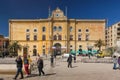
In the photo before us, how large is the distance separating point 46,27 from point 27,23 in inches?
288

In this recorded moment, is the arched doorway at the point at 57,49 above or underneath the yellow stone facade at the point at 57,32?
underneath

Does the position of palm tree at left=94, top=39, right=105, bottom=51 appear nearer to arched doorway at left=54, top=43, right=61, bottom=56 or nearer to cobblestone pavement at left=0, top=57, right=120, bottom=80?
arched doorway at left=54, top=43, right=61, bottom=56

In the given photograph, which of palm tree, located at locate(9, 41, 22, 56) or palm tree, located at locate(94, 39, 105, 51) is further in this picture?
palm tree, located at locate(9, 41, 22, 56)

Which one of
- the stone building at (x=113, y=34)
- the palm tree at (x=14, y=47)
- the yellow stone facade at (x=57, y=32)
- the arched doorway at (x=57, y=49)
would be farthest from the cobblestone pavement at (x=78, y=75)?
the stone building at (x=113, y=34)

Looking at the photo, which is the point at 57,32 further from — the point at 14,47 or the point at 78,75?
the point at 78,75

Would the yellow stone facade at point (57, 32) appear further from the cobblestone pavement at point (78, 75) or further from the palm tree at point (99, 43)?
the cobblestone pavement at point (78, 75)

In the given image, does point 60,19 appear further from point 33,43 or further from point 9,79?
point 9,79

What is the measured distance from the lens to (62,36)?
9744cm

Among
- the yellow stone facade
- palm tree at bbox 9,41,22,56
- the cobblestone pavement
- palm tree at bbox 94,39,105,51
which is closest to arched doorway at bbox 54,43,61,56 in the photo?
the yellow stone facade

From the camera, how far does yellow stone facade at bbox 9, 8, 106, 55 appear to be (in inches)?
3814

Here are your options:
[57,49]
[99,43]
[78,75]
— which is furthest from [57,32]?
[78,75]

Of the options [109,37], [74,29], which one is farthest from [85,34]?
[109,37]

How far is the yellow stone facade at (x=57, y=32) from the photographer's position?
96875 millimetres

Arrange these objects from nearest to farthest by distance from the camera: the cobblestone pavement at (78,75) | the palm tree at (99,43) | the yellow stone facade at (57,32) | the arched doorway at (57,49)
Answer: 1. the cobblestone pavement at (78,75)
2. the palm tree at (99,43)
3. the arched doorway at (57,49)
4. the yellow stone facade at (57,32)
